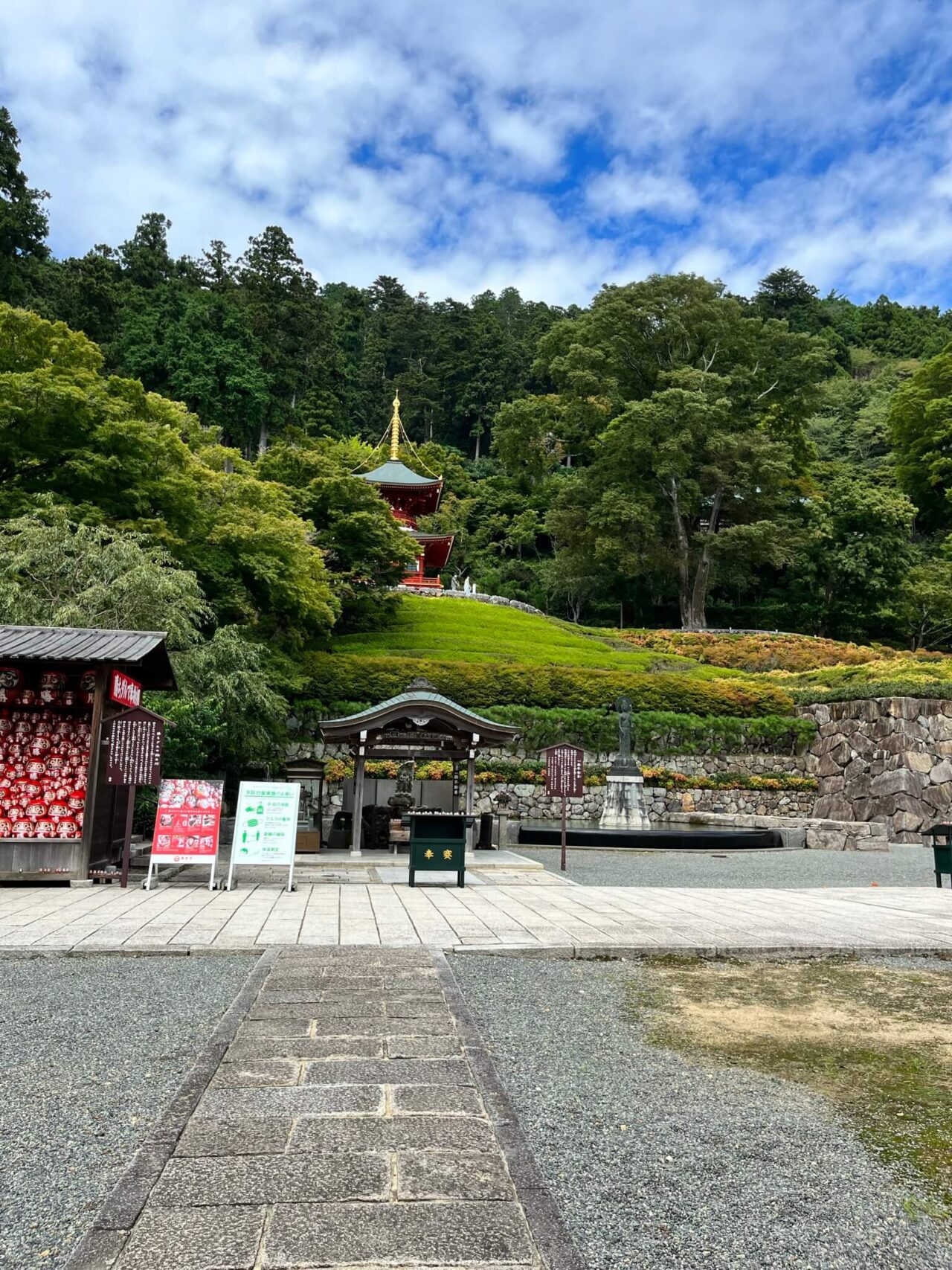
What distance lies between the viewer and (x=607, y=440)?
1681 inches

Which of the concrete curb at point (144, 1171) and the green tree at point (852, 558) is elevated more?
the green tree at point (852, 558)

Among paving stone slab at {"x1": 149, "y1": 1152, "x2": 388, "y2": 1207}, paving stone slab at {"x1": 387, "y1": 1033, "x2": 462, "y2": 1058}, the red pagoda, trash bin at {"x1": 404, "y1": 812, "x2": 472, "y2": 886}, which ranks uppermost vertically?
the red pagoda

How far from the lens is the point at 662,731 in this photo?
2427 cm

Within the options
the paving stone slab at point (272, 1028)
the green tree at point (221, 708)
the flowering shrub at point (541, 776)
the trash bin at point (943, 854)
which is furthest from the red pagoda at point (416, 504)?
the paving stone slab at point (272, 1028)

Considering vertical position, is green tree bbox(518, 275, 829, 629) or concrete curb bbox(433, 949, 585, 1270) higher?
green tree bbox(518, 275, 829, 629)

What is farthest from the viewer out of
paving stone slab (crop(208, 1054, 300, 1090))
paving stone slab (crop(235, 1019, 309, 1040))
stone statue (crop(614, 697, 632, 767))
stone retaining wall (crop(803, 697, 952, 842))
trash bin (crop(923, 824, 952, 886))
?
stone retaining wall (crop(803, 697, 952, 842))

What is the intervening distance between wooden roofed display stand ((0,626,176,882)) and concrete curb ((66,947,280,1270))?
6508 mm

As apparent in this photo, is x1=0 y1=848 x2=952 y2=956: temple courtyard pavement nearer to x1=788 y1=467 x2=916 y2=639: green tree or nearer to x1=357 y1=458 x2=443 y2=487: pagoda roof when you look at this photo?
x1=788 y1=467 x2=916 y2=639: green tree

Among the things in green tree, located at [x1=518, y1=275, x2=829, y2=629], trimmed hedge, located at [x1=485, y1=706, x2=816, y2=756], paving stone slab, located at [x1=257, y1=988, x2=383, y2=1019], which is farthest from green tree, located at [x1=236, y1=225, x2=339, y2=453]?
paving stone slab, located at [x1=257, y1=988, x2=383, y2=1019]

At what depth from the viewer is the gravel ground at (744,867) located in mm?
12844

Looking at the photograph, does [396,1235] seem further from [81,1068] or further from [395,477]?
[395,477]

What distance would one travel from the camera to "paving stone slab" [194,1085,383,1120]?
10.5 feet

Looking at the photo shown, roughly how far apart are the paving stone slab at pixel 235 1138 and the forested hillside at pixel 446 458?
1271 centimetres

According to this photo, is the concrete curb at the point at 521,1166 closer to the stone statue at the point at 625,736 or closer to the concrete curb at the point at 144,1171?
the concrete curb at the point at 144,1171
